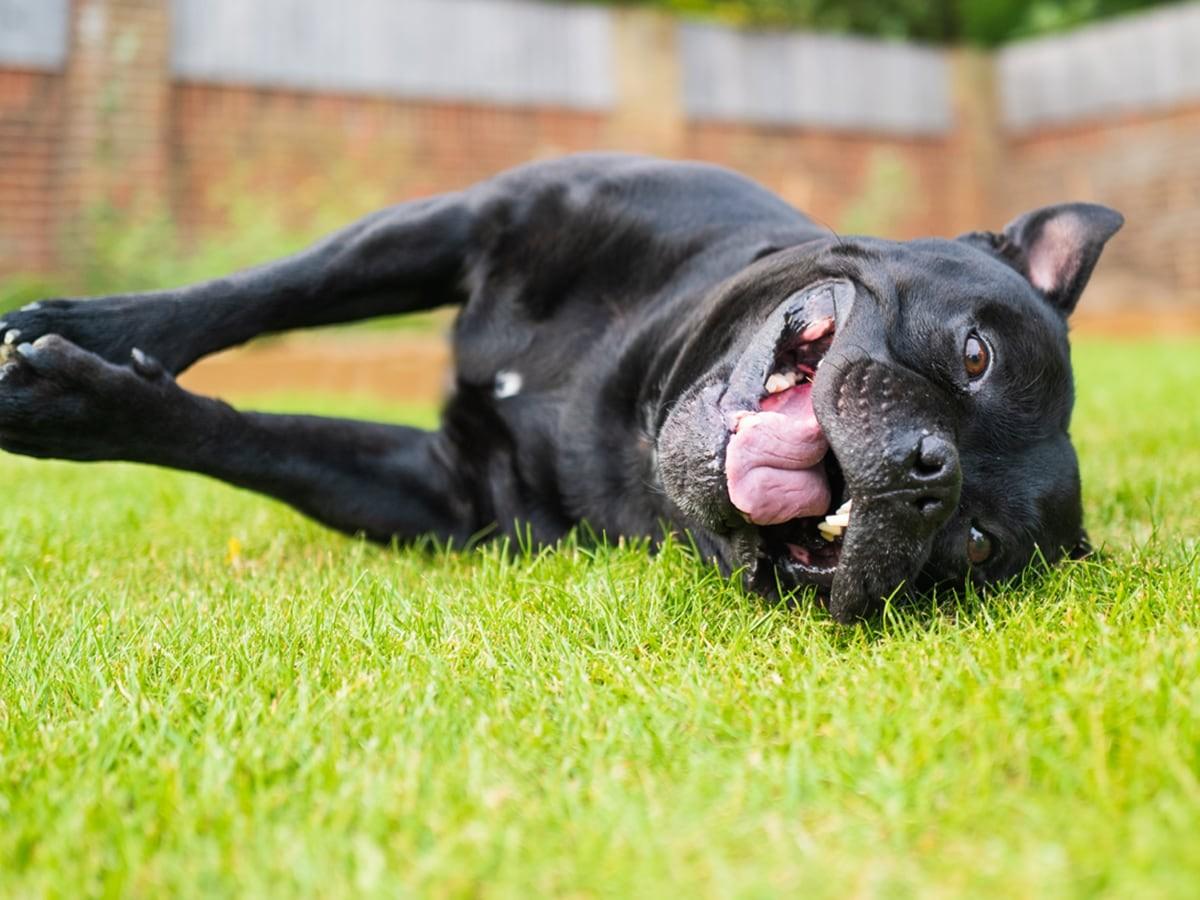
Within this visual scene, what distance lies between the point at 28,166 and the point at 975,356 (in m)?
7.77

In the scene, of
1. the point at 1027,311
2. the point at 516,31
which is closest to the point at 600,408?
the point at 1027,311

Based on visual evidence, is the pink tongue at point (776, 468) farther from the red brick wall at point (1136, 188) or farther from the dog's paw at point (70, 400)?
the red brick wall at point (1136, 188)

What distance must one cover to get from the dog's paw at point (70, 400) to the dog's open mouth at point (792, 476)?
1.27 meters

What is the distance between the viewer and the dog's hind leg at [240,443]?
249cm

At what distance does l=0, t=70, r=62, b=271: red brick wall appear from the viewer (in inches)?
326

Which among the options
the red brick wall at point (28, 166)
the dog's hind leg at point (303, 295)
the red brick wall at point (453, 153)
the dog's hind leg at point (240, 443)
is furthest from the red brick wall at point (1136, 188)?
the dog's hind leg at point (240, 443)

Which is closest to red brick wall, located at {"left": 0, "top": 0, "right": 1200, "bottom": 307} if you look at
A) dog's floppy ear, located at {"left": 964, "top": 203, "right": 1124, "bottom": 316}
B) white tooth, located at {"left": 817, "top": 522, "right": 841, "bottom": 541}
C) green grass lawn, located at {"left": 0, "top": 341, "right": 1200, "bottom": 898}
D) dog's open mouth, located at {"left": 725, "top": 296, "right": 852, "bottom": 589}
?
green grass lawn, located at {"left": 0, "top": 341, "right": 1200, "bottom": 898}

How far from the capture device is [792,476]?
7.27 ft

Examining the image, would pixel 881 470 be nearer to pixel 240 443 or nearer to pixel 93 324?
pixel 240 443

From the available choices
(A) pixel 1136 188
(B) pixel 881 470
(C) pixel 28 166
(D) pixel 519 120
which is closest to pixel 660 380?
(B) pixel 881 470

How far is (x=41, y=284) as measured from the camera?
8.34 metres

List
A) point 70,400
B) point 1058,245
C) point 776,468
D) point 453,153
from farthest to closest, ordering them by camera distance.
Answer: point 453,153 < point 1058,245 < point 70,400 < point 776,468

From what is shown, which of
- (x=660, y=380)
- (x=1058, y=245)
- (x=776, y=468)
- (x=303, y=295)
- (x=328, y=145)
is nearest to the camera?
(x=776, y=468)

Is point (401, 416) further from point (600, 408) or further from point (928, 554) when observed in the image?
point (928, 554)
